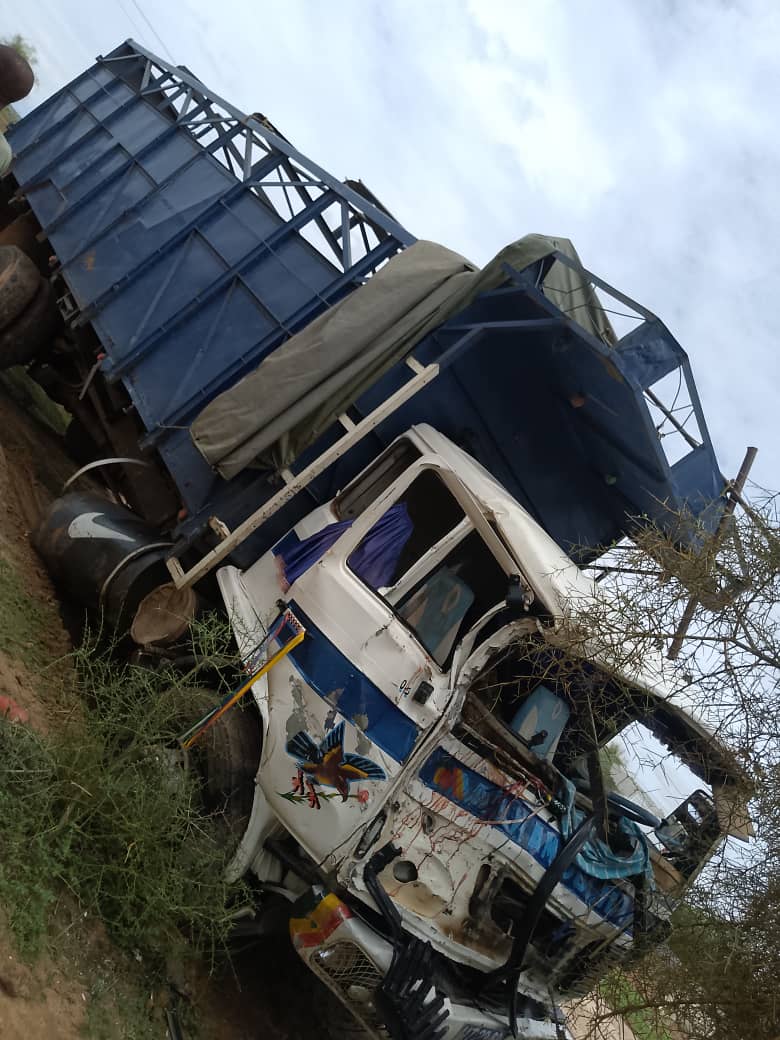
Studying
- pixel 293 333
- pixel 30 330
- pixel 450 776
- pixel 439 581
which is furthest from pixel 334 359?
pixel 30 330

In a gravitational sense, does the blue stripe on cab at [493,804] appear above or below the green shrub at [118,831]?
above

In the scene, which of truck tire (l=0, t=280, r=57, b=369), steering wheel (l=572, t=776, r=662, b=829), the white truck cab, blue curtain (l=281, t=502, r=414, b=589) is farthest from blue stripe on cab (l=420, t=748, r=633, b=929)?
truck tire (l=0, t=280, r=57, b=369)

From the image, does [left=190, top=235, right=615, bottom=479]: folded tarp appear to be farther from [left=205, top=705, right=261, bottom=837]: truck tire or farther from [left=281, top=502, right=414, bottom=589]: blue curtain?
[left=205, top=705, right=261, bottom=837]: truck tire

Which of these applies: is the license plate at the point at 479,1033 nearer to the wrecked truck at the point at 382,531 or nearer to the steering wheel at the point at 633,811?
the wrecked truck at the point at 382,531

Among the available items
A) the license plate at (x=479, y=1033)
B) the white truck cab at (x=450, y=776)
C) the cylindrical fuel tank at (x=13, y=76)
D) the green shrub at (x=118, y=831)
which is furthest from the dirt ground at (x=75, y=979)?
the cylindrical fuel tank at (x=13, y=76)

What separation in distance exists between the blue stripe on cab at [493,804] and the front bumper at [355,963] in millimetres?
670

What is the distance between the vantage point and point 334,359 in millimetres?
5477

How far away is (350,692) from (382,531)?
885mm

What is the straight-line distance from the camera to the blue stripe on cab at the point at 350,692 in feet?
13.7

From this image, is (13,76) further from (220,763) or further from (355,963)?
(355,963)

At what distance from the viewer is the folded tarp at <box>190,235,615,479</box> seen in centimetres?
547

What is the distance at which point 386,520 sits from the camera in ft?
15.7

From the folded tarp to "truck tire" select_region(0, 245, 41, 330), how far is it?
2333 millimetres

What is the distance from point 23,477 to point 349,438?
8.78 ft
